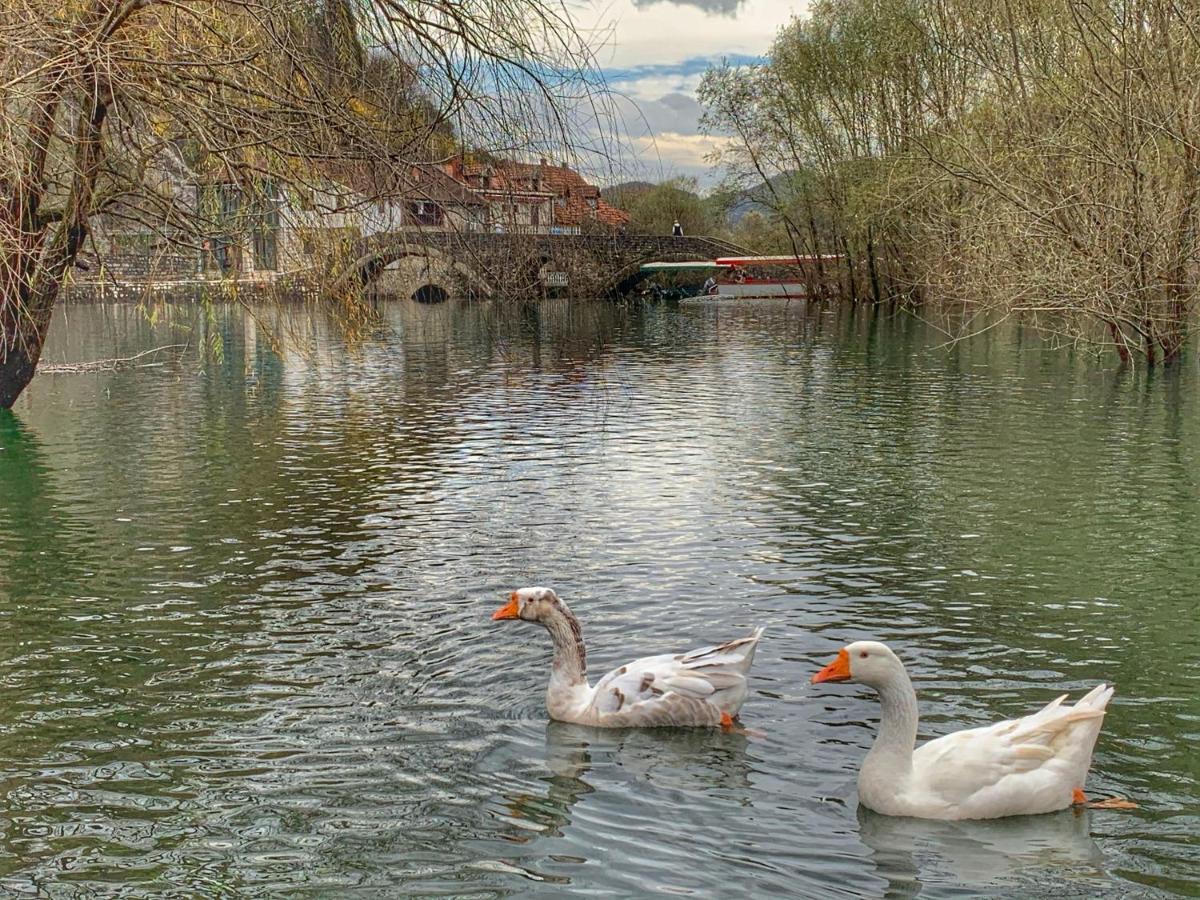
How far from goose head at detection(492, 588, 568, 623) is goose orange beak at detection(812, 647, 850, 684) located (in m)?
2.39

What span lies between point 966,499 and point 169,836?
40.8 ft

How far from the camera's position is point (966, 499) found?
1712 centimetres

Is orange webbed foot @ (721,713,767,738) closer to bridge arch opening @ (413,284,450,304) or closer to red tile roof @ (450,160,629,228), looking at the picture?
red tile roof @ (450,160,629,228)

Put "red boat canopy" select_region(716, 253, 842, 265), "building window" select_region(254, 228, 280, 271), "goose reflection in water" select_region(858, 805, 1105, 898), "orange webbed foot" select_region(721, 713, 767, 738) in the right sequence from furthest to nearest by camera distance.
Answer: "red boat canopy" select_region(716, 253, 842, 265) < "building window" select_region(254, 228, 280, 271) < "orange webbed foot" select_region(721, 713, 767, 738) < "goose reflection in water" select_region(858, 805, 1105, 898)

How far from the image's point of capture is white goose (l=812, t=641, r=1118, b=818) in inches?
298

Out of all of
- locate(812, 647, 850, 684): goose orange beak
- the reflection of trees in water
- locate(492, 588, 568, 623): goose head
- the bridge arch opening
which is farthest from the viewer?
the bridge arch opening

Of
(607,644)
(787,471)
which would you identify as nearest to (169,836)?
(607,644)

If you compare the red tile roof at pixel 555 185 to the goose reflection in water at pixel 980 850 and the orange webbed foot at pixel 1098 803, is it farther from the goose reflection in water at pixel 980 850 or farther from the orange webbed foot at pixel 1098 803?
the orange webbed foot at pixel 1098 803

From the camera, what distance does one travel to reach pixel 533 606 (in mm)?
9914

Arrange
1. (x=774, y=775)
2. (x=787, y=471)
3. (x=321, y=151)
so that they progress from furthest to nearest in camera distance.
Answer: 1. (x=787, y=471)
2. (x=321, y=151)
3. (x=774, y=775)

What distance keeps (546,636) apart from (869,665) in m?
4.34

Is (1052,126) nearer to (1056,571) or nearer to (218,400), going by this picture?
(1056,571)

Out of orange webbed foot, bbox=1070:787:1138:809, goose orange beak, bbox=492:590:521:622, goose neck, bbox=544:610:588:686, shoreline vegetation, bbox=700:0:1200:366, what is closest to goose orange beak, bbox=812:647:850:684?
orange webbed foot, bbox=1070:787:1138:809

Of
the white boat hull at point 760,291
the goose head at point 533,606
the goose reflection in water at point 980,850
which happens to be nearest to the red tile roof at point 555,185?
the goose head at point 533,606
